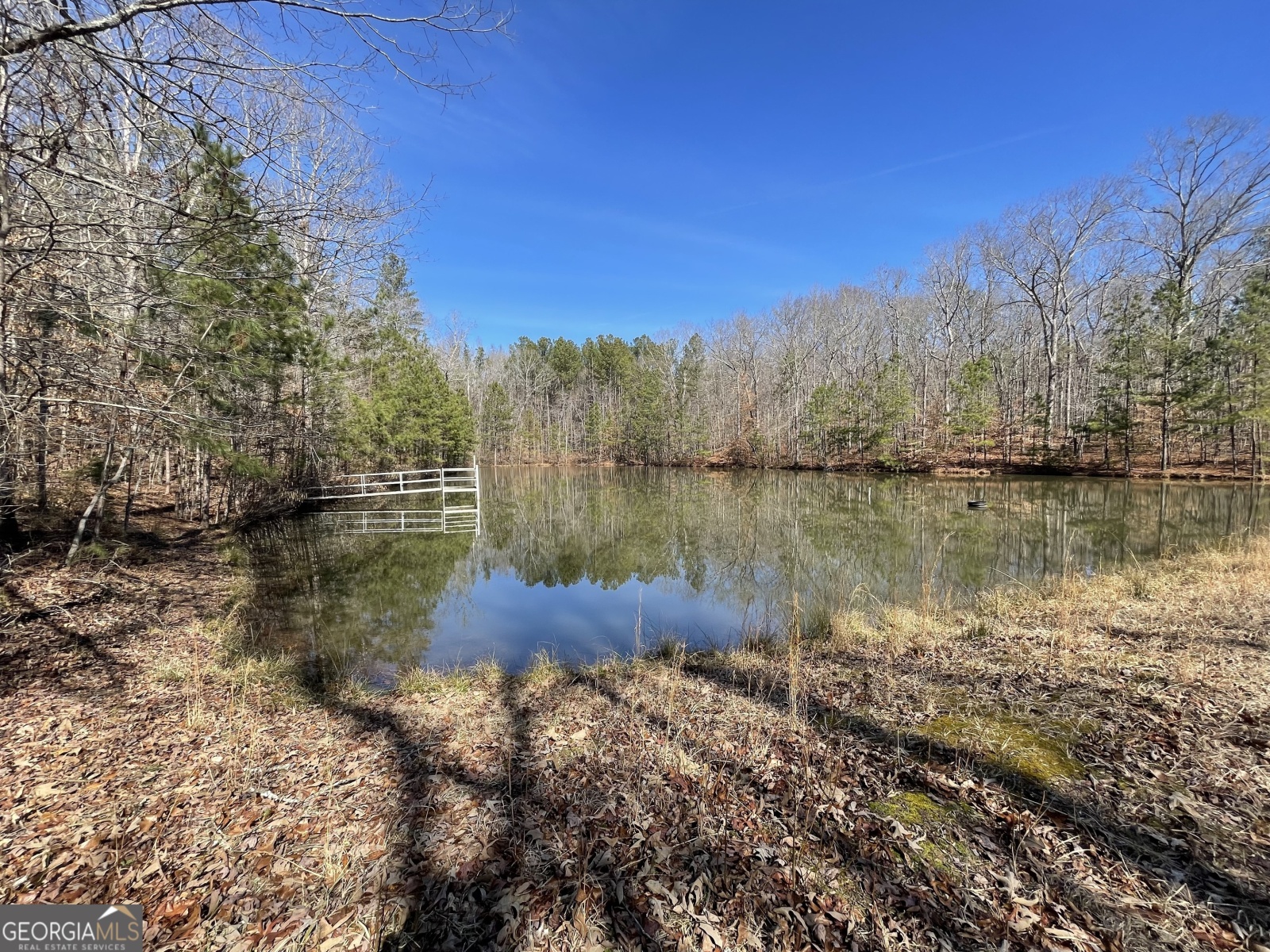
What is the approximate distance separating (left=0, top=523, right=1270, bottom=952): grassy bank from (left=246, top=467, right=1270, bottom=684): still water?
2.04m

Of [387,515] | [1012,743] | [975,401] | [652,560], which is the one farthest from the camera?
[975,401]

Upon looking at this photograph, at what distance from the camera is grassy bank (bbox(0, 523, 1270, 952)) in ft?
6.72

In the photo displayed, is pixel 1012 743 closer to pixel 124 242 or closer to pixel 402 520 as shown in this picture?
pixel 124 242

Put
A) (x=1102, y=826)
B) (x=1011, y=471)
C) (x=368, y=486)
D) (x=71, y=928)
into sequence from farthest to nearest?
(x=1011, y=471)
(x=368, y=486)
(x=1102, y=826)
(x=71, y=928)

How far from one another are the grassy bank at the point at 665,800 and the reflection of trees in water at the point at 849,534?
3952 mm

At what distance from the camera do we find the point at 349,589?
30.0ft

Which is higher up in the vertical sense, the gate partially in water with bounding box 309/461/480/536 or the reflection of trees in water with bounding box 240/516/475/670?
the gate partially in water with bounding box 309/461/480/536

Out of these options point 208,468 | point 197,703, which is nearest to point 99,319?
point 197,703

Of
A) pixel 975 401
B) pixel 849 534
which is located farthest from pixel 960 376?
pixel 849 534

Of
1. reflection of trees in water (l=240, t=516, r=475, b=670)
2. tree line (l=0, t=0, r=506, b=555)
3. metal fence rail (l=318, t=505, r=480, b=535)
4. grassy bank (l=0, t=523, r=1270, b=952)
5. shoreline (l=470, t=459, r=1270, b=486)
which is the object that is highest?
tree line (l=0, t=0, r=506, b=555)

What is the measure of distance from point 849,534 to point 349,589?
11449 millimetres

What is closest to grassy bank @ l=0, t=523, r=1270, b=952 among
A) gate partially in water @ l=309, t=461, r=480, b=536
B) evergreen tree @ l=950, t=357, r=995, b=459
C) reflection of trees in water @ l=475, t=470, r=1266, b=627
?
reflection of trees in water @ l=475, t=470, r=1266, b=627

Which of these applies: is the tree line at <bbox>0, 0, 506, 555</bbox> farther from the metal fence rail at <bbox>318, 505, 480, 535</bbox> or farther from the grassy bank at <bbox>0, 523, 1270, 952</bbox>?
the metal fence rail at <bbox>318, 505, 480, 535</bbox>

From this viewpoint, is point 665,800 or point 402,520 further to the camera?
point 402,520
